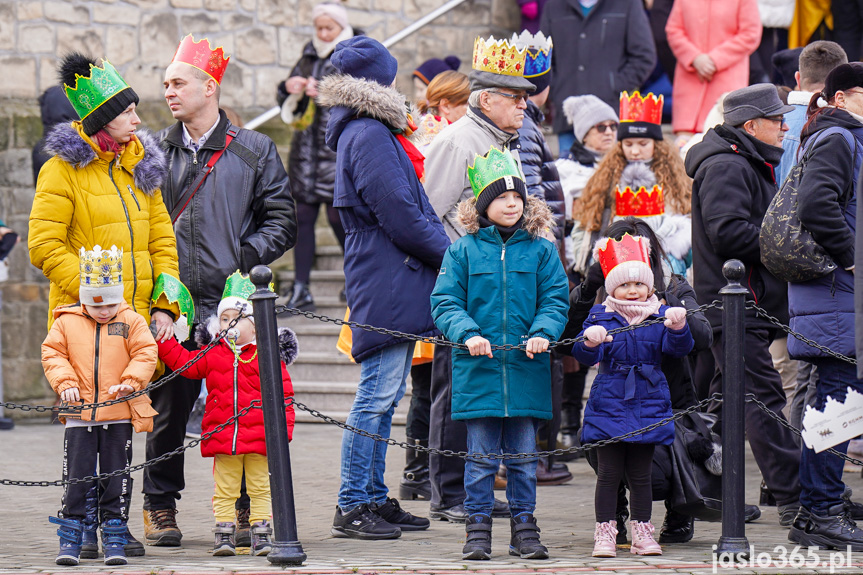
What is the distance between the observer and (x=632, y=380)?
20.1ft

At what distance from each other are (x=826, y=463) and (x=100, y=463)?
Result: 330cm

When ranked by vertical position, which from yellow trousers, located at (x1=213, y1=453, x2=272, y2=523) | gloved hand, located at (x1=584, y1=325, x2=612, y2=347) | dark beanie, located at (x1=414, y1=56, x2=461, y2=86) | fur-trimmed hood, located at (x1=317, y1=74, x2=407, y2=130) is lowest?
yellow trousers, located at (x1=213, y1=453, x2=272, y2=523)

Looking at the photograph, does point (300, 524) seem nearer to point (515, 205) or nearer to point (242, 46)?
point (515, 205)

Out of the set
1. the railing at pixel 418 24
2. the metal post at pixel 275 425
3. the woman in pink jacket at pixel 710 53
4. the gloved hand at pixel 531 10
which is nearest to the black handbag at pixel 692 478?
the metal post at pixel 275 425

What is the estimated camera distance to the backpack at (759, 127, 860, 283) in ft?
20.7

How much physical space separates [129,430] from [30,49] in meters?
6.63

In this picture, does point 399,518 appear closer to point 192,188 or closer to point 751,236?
point 192,188

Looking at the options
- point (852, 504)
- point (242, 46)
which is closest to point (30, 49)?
point (242, 46)

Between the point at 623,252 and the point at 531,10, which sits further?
the point at 531,10

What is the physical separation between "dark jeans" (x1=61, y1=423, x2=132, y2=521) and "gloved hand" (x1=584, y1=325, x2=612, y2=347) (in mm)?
2090

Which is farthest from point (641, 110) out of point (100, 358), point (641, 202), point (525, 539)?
point (100, 358)

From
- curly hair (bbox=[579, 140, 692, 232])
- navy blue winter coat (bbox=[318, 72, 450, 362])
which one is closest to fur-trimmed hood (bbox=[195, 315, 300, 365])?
navy blue winter coat (bbox=[318, 72, 450, 362])

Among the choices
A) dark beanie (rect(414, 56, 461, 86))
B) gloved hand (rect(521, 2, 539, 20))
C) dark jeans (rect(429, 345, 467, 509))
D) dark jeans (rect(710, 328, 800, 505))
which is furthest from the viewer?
gloved hand (rect(521, 2, 539, 20))

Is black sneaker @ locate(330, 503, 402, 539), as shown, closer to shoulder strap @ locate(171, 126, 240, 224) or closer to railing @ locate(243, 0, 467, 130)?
shoulder strap @ locate(171, 126, 240, 224)
